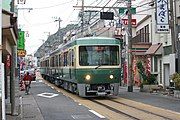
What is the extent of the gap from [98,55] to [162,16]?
251 inches

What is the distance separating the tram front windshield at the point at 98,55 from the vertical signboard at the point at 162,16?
477 cm

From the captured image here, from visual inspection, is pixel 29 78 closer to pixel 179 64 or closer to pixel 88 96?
pixel 88 96

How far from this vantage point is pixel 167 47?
34.7 meters

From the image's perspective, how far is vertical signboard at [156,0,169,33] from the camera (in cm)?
2730

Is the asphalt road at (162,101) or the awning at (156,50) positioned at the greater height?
the awning at (156,50)

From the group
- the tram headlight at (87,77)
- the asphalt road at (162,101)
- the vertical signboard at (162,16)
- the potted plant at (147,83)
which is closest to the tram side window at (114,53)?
the tram headlight at (87,77)

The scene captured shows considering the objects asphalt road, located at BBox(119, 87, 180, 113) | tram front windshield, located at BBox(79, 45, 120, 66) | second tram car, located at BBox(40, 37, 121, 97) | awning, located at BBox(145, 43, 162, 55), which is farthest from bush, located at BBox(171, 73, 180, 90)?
awning, located at BBox(145, 43, 162, 55)

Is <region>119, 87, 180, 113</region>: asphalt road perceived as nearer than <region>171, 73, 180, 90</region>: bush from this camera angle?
Yes

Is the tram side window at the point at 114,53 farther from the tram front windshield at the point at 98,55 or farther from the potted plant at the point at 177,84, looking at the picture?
the potted plant at the point at 177,84

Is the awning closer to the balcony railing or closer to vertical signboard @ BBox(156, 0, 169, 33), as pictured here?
the balcony railing

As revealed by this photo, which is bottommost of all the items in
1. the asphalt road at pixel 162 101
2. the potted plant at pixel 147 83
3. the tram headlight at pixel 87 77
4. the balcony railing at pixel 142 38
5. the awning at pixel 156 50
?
the asphalt road at pixel 162 101

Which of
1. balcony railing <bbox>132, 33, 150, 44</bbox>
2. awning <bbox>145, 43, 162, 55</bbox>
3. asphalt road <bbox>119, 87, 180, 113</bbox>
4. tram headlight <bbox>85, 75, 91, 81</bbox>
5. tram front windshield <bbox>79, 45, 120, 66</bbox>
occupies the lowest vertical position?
asphalt road <bbox>119, 87, 180, 113</bbox>

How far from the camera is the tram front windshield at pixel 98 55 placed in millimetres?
23578

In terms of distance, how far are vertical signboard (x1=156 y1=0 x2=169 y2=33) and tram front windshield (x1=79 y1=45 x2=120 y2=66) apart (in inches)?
188
